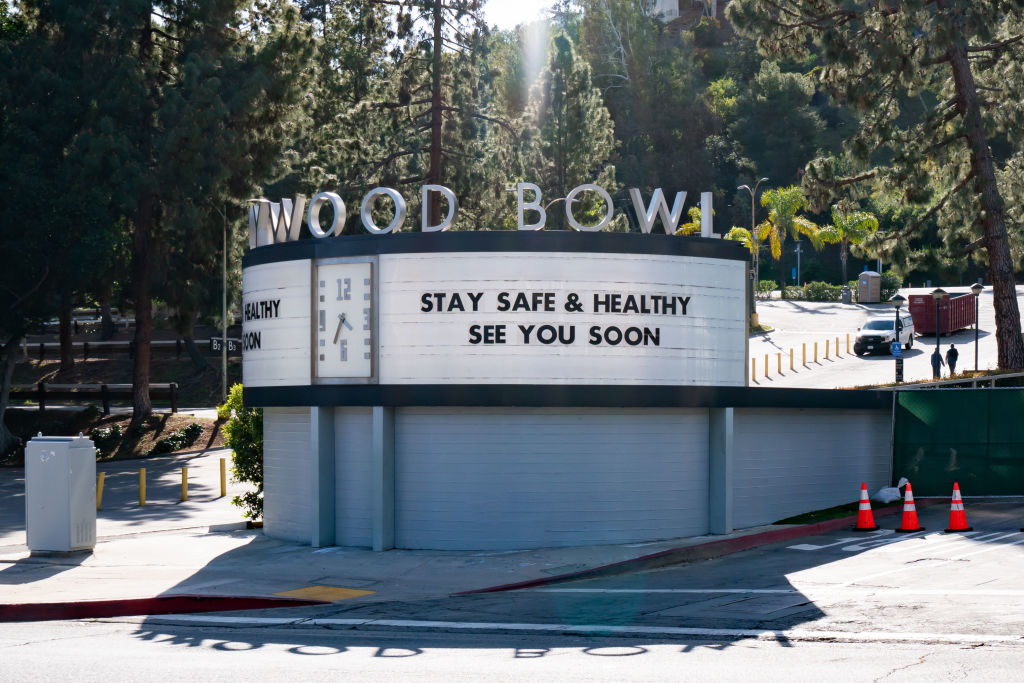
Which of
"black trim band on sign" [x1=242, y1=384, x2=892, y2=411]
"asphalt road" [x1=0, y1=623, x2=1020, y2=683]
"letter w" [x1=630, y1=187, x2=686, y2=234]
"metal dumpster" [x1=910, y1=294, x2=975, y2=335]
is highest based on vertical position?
"letter w" [x1=630, y1=187, x2=686, y2=234]

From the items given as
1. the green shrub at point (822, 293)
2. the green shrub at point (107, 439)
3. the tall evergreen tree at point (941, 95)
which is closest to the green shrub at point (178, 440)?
the green shrub at point (107, 439)

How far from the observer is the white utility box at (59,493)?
1800cm

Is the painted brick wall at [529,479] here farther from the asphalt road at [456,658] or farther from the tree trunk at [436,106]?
the tree trunk at [436,106]

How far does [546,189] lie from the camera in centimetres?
6122

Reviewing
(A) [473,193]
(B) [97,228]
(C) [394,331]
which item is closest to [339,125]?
(A) [473,193]

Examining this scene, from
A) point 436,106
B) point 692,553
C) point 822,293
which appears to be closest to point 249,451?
point 692,553

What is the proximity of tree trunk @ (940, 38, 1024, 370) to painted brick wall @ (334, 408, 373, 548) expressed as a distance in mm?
22032

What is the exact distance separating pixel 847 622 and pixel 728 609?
1.40 meters

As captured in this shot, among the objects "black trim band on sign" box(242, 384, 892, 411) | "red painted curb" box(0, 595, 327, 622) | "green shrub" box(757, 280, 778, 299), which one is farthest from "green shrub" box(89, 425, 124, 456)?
"green shrub" box(757, 280, 778, 299)

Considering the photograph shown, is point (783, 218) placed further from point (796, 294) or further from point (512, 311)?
point (512, 311)

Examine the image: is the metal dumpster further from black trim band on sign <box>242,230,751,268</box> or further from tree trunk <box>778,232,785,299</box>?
black trim band on sign <box>242,230,751,268</box>

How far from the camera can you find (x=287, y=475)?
66.0 ft

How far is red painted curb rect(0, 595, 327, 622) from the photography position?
13.9m

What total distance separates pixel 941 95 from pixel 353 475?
27056mm
